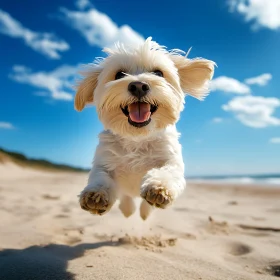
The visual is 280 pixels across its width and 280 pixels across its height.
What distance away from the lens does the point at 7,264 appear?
300cm

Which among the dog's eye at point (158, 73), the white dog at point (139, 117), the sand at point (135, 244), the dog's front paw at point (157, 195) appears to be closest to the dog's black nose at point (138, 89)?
the white dog at point (139, 117)

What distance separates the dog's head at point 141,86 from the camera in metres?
3.15

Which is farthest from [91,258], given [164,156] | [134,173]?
[164,156]

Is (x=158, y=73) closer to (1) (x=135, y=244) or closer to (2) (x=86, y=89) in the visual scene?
(2) (x=86, y=89)

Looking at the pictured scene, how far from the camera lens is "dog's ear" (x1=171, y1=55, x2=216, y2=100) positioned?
4086mm

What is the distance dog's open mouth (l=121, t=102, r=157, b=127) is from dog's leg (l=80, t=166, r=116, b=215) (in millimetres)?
626

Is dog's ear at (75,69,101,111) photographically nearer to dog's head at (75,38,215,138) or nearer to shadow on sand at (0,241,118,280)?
dog's head at (75,38,215,138)

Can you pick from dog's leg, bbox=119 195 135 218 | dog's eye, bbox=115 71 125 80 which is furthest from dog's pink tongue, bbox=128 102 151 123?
dog's leg, bbox=119 195 135 218

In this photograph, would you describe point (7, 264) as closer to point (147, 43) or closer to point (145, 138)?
point (145, 138)

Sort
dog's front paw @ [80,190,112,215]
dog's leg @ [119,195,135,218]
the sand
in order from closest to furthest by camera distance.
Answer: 1. dog's front paw @ [80,190,112,215]
2. the sand
3. dog's leg @ [119,195,135,218]

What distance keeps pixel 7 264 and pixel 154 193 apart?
1462 millimetres

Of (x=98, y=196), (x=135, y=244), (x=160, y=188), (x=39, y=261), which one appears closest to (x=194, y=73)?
(x=160, y=188)

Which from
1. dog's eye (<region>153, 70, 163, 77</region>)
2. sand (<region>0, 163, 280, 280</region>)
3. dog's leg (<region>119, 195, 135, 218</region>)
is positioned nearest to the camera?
sand (<region>0, 163, 280, 280</region>)

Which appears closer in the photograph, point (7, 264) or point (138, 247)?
point (7, 264)
